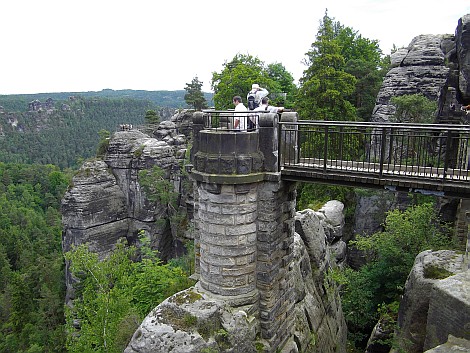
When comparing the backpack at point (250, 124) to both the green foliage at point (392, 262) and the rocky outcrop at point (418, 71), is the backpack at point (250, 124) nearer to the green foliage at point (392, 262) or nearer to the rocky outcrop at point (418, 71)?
the green foliage at point (392, 262)

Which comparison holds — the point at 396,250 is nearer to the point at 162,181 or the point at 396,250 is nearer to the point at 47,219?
the point at 162,181

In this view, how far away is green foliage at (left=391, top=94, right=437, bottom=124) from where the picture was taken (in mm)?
19125

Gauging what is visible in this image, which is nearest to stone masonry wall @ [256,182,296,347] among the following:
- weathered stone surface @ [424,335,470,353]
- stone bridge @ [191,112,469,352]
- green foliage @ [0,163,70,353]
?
stone bridge @ [191,112,469,352]

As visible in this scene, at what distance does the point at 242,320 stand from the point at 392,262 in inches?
377

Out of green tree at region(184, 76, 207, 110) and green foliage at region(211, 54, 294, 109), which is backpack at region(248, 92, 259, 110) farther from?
green tree at region(184, 76, 207, 110)

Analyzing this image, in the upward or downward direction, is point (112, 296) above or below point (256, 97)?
below

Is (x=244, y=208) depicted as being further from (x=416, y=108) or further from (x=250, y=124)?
(x=416, y=108)

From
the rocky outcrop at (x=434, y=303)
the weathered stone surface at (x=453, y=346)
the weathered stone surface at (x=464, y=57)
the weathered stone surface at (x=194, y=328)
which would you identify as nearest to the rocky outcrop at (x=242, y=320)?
the weathered stone surface at (x=194, y=328)

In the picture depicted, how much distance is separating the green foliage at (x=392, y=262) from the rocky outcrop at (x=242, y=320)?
7.61 feet

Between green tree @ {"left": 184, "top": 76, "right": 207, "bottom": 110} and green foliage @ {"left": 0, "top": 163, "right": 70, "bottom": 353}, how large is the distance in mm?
23455

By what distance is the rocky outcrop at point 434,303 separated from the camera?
9344mm

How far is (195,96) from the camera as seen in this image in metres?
48.9

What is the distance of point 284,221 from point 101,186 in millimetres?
24923

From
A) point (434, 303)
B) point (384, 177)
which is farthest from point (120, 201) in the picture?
point (384, 177)
